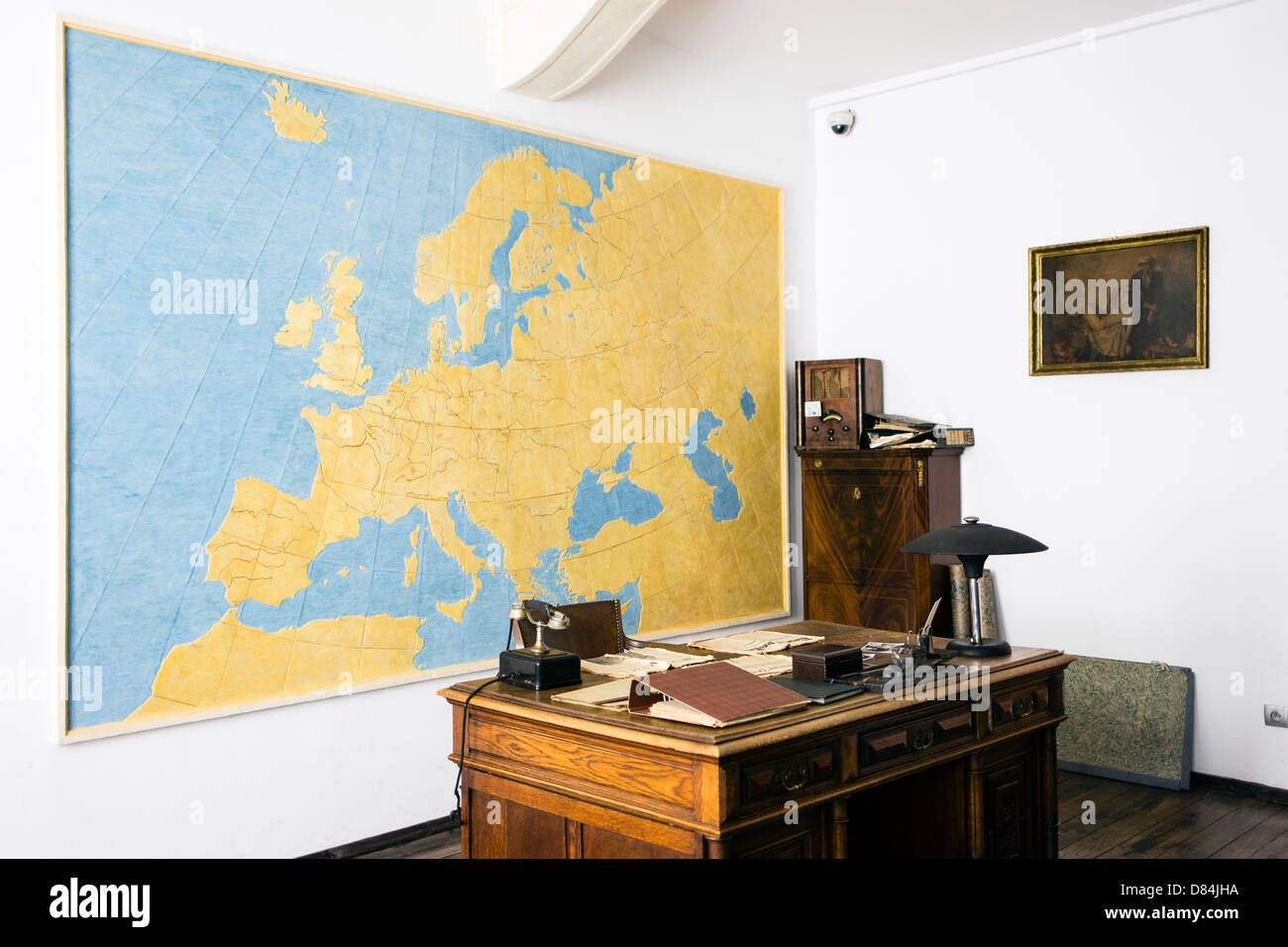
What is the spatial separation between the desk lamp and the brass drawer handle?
1.01 meters

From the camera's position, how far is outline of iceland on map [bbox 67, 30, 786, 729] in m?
3.78

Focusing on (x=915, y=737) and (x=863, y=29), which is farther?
(x=863, y=29)

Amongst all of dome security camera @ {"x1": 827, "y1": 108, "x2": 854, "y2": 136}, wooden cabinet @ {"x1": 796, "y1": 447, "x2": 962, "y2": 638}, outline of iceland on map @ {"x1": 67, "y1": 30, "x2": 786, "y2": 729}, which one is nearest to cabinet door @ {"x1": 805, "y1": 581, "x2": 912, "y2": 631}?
wooden cabinet @ {"x1": 796, "y1": 447, "x2": 962, "y2": 638}

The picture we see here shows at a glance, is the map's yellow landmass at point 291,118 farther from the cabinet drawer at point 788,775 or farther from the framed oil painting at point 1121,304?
the framed oil painting at point 1121,304

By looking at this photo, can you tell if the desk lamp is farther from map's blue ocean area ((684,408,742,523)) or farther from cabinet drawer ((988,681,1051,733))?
map's blue ocean area ((684,408,742,523))

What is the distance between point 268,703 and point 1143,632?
4169 millimetres

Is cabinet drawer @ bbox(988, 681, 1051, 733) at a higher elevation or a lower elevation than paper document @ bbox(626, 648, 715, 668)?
lower

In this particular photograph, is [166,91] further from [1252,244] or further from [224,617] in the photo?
[1252,244]

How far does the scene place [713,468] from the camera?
19.7ft

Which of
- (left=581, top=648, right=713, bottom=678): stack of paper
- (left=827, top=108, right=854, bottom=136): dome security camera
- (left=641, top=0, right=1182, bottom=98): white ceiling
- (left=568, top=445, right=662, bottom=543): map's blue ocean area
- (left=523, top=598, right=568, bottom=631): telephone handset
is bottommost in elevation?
(left=581, top=648, right=713, bottom=678): stack of paper

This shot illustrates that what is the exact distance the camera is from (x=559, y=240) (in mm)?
5172

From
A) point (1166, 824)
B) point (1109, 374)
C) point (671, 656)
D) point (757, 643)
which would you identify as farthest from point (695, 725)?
point (1109, 374)

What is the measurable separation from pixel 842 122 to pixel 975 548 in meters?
3.93

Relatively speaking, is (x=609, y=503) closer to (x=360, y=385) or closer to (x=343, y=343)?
(x=360, y=385)
